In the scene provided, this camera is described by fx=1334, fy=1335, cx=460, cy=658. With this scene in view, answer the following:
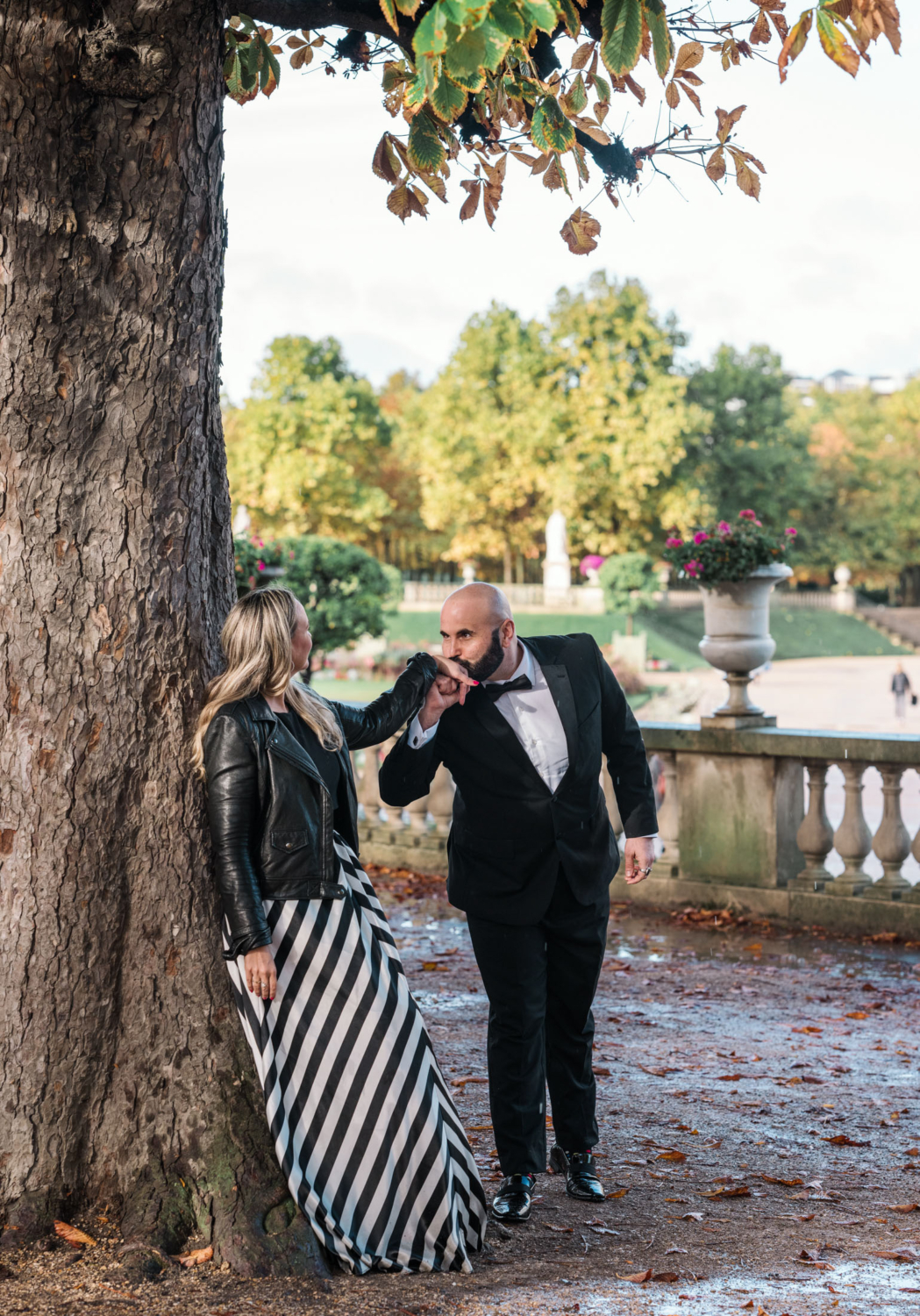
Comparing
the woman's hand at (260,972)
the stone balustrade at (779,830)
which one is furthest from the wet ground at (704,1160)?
the woman's hand at (260,972)

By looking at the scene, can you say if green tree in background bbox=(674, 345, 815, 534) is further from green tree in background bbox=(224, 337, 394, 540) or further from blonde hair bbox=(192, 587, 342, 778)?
blonde hair bbox=(192, 587, 342, 778)

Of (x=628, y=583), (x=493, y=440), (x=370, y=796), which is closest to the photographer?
(x=370, y=796)

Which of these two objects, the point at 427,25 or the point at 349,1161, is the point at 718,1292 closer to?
the point at 349,1161

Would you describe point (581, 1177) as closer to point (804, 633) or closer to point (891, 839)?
point (891, 839)

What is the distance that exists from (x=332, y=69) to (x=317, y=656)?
86.4 feet

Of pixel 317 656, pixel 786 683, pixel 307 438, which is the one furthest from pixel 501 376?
pixel 317 656

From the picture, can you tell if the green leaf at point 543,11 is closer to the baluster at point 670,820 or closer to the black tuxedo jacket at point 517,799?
the black tuxedo jacket at point 517,799

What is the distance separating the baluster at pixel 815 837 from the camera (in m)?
8.16

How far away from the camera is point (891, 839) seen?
784 centimetres

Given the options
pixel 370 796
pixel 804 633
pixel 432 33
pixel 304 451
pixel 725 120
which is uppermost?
pixel 304 451

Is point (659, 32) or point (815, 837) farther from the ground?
point (659, 32)

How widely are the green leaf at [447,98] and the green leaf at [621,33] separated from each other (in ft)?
1.21

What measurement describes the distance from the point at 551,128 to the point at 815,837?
5.36 m

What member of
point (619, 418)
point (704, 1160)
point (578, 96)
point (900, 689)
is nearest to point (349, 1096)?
point (704, 1160)
